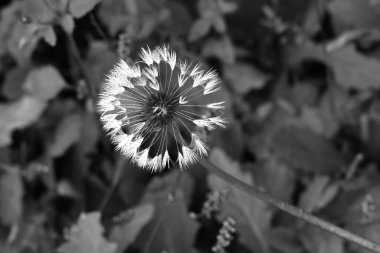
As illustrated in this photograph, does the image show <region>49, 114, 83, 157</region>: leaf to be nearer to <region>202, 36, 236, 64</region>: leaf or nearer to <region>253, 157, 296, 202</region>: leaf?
<region>202, 36, 236, 64</region>: leaf

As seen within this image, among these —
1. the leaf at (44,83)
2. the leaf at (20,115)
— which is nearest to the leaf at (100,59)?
the leaf at (44,83)

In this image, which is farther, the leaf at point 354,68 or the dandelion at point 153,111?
the leaf at point 354,68

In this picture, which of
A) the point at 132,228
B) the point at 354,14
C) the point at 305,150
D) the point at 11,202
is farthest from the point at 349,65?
the point at 11,202

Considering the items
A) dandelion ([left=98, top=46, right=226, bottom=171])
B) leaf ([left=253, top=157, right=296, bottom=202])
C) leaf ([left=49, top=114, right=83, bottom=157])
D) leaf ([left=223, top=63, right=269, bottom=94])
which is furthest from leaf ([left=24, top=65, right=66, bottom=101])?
dandelion ([left=98, top=46, right=226, bottom=171])

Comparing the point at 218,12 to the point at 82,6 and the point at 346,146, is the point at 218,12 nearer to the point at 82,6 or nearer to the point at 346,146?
the point at 82,6

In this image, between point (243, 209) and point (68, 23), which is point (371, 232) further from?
point (68, 23)

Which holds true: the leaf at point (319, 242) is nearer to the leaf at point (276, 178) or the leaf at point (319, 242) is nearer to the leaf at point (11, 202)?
the leaf at point (276, 178)

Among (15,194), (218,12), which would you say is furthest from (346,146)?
(15,194)
